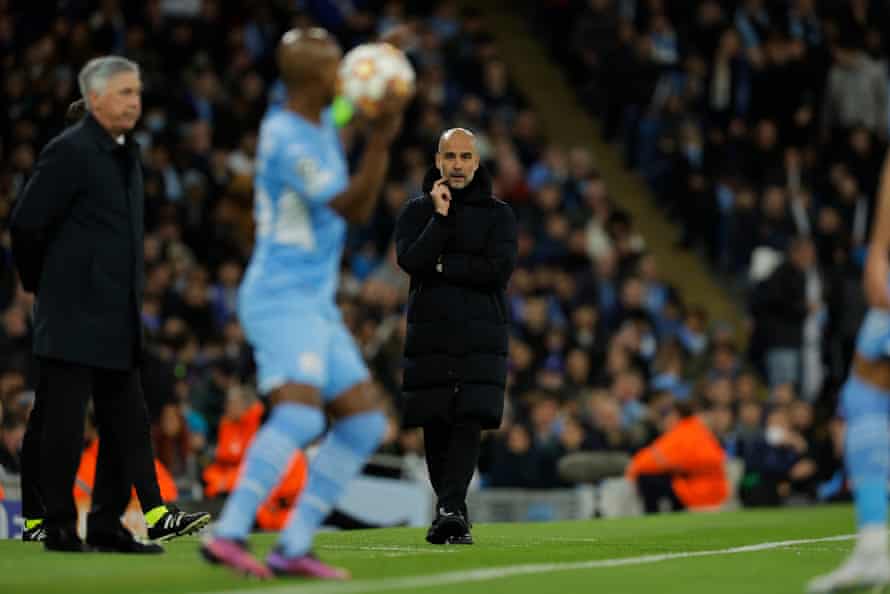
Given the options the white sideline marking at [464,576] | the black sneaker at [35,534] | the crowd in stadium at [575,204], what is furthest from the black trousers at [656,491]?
the black sneaker at [35,534]

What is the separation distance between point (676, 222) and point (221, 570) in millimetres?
17273

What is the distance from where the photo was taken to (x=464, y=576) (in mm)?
7570

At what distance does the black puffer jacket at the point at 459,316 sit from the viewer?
31.9 feet

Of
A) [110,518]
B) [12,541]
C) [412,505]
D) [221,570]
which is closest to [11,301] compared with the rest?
[412,505]

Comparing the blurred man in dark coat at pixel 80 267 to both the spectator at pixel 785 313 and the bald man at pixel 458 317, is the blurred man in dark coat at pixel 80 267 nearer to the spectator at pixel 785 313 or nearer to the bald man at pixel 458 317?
the bald man at pixel 458 317

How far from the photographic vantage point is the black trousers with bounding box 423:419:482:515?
376 inches

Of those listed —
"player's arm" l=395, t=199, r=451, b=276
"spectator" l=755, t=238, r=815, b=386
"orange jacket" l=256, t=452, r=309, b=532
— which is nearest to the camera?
"player's arm" l=395, t=199, r=451, b=276

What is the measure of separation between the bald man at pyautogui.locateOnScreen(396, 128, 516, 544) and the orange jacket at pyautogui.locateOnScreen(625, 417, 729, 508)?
673 cm

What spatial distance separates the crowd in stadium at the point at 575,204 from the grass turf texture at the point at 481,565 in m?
4.61

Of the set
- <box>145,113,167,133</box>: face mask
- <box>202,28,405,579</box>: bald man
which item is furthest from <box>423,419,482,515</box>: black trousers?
<box>145,113,167,133</box>: face mask

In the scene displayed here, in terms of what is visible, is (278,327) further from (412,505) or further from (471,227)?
(412,505)

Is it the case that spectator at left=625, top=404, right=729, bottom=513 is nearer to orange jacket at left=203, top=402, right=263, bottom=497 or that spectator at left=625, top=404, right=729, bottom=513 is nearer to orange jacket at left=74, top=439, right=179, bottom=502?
orange jacket at left=203, top=402, right=263, bottom=497

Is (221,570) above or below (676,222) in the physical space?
below

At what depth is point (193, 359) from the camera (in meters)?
17.3
